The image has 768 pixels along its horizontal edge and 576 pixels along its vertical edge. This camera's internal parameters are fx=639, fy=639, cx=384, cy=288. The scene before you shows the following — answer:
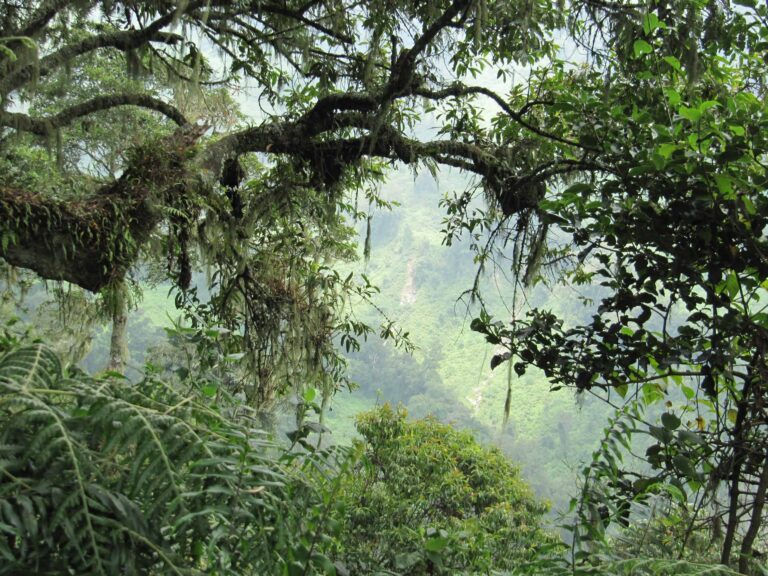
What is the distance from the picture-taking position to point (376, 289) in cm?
486

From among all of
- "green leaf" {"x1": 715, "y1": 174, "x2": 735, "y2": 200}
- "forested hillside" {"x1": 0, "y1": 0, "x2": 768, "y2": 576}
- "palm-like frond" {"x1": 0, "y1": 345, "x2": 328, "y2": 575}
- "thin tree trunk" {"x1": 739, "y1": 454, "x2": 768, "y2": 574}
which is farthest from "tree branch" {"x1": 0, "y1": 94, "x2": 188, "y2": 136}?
"thin tree trunk" {"x1": 739, "y1": 454, "x2": 768, "y2": 574}

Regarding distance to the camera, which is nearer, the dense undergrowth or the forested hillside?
the dense undergrowth

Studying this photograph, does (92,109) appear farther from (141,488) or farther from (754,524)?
(754,524)

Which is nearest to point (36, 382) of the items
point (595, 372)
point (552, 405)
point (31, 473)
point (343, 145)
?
point (31, 473)

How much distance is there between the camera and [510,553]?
5.75 m

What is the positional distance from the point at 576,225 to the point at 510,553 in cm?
470

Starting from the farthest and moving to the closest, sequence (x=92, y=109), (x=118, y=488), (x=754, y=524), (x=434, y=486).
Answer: (x=434, y=486) < (x=92, y=109) < (x=754, y=524) < (x=118, y=488)

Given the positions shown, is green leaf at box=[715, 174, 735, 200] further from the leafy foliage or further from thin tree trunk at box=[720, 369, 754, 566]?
the leafy foliage

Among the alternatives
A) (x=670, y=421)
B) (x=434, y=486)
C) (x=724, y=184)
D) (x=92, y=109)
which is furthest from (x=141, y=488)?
(x=434, y=486)

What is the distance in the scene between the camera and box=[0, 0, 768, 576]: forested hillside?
2.75 ft

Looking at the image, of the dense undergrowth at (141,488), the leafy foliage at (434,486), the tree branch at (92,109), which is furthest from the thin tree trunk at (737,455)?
the leafy foliage at (434,486)

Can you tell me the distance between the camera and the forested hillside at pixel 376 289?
0.84 metres

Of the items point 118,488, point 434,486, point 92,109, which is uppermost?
point 92,109

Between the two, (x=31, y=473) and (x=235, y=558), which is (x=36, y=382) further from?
(x=235, y=558)
